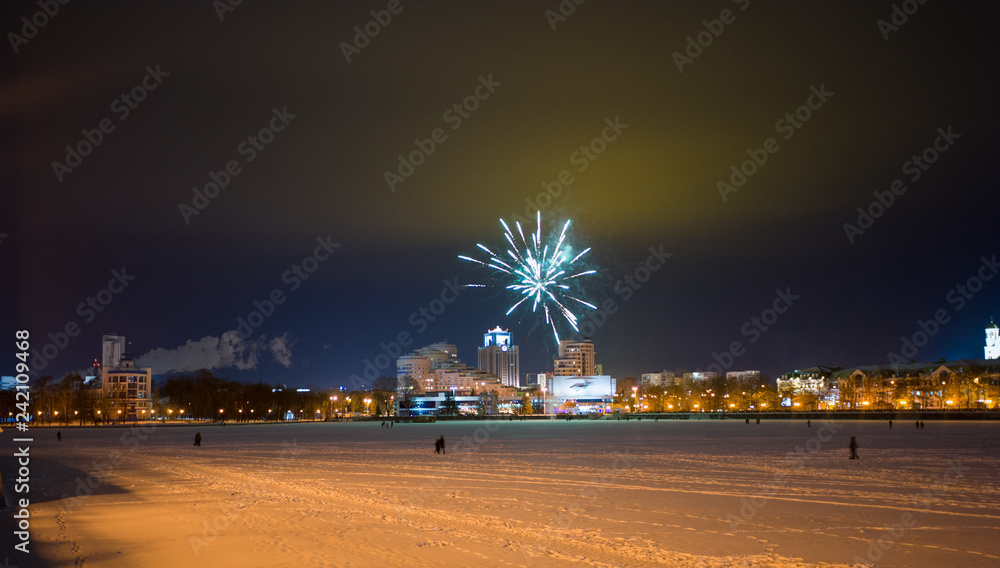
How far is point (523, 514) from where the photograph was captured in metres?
17.3

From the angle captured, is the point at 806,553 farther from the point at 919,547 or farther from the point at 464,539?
the point at 464,539

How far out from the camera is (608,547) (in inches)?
542

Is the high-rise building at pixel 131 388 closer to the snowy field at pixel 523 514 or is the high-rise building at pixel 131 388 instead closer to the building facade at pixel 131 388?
the building facade at pixel 131 388

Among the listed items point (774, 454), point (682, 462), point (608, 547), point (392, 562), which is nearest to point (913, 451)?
point (774, 454)

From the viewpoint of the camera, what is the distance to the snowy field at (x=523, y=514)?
1321cm

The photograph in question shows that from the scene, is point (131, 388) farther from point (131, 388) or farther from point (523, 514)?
point (523, 514)

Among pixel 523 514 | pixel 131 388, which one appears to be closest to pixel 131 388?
pixel 131 388

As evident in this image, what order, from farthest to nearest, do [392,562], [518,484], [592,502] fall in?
[518,484] → [592,502] → [392,562]

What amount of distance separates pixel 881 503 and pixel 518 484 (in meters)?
9.84

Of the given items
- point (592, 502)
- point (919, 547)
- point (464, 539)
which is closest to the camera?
point (919, 547)

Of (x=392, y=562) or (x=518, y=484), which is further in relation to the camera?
(x=518, y=484)

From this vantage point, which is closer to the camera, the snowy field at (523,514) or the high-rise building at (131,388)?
the snowy field at (523,514)

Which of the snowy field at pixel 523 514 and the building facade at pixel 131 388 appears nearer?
the snowy field at pixel 523 514

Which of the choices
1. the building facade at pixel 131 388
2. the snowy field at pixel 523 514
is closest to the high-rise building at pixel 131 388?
A: the building facade at pixel 131 388
